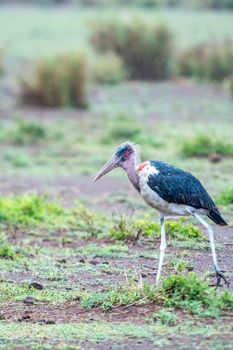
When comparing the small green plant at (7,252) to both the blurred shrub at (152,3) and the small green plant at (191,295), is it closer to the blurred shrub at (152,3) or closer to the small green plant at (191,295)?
the small green plant at (191,295)

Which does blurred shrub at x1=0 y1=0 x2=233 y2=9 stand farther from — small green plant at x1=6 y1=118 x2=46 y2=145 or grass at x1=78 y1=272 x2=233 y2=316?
grass at x1=78 y1=272 x2=233 y2=316

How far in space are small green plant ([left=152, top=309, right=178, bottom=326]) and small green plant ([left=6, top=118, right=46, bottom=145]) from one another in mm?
10817

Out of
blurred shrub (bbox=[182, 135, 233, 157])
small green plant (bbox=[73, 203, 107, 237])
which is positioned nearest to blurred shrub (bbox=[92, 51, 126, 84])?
blurred shrub (bbox=[182, 135, 233, 157])

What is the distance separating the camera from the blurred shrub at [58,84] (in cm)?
2048

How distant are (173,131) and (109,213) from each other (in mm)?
6434

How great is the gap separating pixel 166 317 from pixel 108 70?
18.0 m

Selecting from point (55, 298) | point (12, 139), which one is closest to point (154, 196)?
point (55, 298)

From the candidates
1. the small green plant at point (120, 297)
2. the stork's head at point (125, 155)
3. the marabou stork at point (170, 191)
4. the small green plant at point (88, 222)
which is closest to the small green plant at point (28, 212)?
the small green plant at point (88, 222)

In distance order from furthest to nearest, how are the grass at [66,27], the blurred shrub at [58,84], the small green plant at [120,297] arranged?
the grass at [66,27]
the blurred shrub at [58,84]
the small green plant at [120,297]

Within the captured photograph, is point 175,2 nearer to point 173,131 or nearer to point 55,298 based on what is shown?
point 173,131

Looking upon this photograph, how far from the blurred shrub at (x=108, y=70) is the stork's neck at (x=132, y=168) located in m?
16.2

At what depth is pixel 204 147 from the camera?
15758 mm

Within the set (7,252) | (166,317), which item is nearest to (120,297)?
(166,317)

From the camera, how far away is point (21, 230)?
1136 centimetres
